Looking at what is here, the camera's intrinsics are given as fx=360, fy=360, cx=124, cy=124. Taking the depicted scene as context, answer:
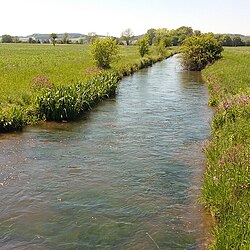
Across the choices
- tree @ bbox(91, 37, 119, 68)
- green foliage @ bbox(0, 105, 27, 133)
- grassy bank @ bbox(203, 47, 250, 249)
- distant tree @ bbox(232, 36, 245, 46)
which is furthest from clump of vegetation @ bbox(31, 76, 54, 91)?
distant tree @ bbox(232, 36, 245, 46)

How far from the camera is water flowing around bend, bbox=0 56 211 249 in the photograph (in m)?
8.43

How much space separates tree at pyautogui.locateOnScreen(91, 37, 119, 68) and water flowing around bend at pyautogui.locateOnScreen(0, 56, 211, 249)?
68.2 feet

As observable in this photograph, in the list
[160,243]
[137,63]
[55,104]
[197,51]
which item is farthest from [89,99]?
[197,51]

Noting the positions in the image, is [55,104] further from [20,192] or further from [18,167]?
[20,192]

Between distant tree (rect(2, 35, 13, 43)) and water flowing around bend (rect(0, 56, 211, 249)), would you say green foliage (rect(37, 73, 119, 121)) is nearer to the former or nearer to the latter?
water flowing around bend (rect(0, 56, 211, 249))

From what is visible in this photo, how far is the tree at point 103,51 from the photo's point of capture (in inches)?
1582

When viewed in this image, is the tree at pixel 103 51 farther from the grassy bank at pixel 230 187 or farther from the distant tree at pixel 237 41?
the distant tree at pixel 237 41

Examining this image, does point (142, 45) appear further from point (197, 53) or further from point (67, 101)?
point (67, 101)

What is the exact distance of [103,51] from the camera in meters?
40.4

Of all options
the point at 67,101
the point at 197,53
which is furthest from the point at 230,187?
the point at 197,53

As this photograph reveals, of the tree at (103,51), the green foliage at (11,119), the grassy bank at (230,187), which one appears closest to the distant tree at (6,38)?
the tree at (103,51)

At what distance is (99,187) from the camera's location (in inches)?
439

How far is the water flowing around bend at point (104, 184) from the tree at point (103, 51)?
2078 centimetres

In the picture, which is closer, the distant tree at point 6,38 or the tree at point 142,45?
the tree at point 142,45
